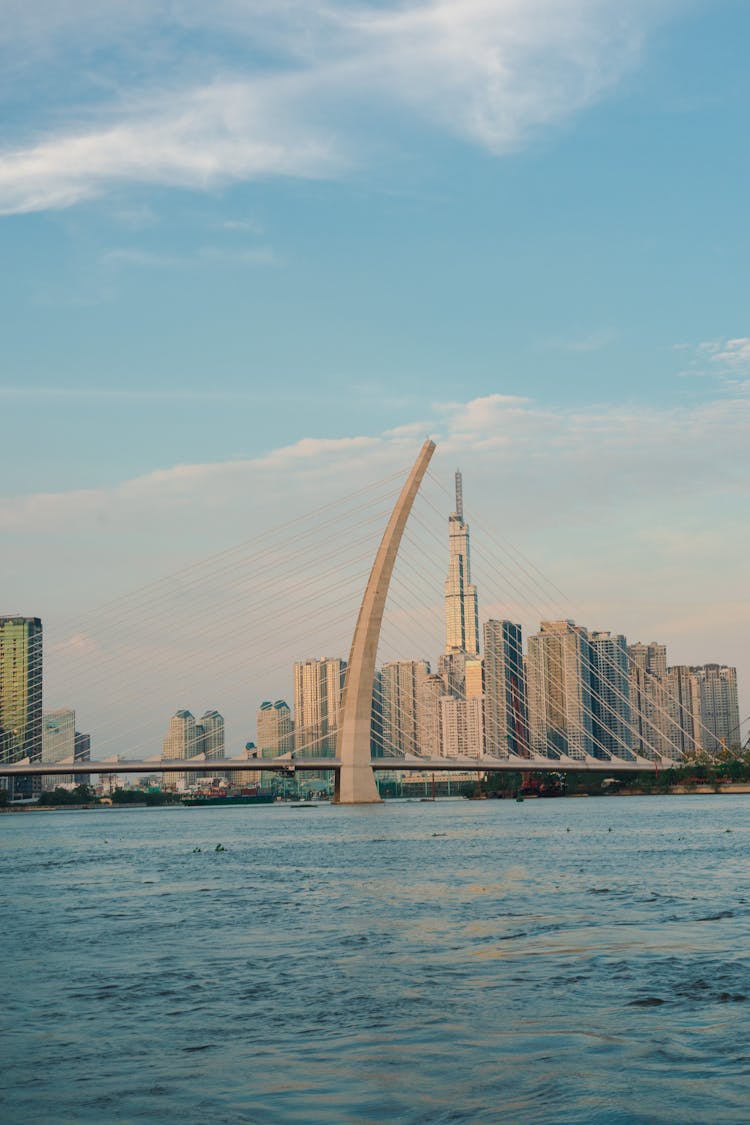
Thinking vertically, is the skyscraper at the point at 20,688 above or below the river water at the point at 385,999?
above

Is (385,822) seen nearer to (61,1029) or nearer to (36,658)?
(61,1029)

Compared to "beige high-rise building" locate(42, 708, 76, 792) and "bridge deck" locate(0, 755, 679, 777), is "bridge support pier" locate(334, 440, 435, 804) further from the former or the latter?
"beige high-rise building" locate(42, 708, 76, 792)

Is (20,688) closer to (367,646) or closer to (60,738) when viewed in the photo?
(60,738)

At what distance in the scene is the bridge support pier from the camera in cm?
7962

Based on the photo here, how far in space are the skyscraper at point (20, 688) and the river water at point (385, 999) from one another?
111 meters

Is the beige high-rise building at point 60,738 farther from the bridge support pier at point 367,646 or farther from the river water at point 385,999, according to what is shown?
the river water at point 385,999

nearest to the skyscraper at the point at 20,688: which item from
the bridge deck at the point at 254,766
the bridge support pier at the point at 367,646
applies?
the bridge deck at the point at 254,766

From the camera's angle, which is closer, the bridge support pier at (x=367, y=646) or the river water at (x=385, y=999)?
the river water at (x=385, y=999)

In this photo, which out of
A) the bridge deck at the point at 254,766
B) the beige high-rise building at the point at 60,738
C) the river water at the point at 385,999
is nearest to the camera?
the river water at the point at 385,999

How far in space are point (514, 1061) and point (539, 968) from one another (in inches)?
203

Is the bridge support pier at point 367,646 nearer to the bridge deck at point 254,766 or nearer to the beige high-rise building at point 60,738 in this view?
the bridge deck at point 254,766

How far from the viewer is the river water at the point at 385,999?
9.92m

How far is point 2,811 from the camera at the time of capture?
180m

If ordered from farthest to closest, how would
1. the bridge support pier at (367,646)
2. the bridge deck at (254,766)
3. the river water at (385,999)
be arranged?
the bridge deck at (254,766)
the bridge support pier at (367,646)
the river water at (385,999)
